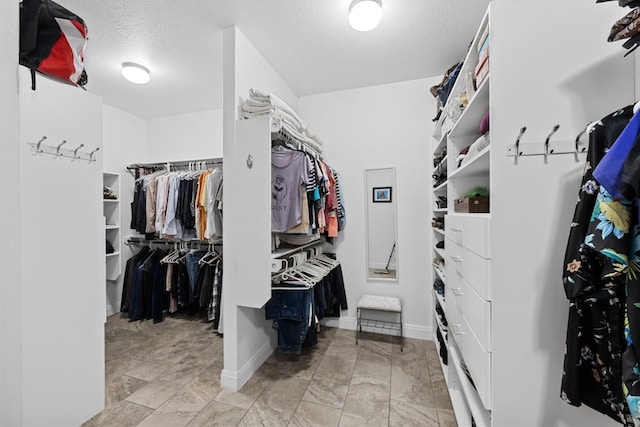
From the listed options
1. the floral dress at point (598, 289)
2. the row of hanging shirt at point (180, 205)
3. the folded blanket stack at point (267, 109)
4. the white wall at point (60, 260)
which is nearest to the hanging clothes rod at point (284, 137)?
the folded blanket stack at point (267, 109)

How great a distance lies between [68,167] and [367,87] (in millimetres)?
2590

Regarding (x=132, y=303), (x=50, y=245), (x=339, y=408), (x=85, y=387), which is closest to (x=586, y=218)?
(x=339, y=408)

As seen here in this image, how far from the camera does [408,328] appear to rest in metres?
2.62

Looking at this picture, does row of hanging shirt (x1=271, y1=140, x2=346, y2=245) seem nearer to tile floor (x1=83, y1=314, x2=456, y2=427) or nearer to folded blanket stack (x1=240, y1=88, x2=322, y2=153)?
folded blanket stack (x1=240, y1=88, x2=322, y2=153)

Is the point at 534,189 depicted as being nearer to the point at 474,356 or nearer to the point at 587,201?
the point at 587,201

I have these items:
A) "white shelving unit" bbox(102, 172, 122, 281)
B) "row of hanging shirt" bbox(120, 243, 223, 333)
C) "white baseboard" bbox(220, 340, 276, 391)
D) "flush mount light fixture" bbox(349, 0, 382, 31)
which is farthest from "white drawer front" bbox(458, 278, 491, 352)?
"white shelving unit" bbox(102, 172, 122, 281)

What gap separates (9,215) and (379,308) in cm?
244

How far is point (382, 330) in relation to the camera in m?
2.67

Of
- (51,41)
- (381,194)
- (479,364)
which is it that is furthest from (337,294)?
(51,41)

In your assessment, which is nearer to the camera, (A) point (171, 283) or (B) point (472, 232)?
(B) point (472, 232)

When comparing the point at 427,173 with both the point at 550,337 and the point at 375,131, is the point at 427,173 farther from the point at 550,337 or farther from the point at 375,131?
the point at 550,337

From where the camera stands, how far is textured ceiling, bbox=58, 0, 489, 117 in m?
1.72

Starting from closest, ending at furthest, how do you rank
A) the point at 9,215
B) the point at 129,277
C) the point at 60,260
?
the point at 9,215
the point at 60,260
the point at 129,277

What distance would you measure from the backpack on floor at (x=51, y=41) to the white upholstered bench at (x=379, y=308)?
2.68 meters
